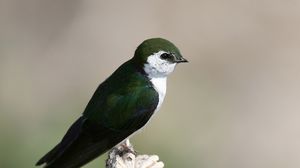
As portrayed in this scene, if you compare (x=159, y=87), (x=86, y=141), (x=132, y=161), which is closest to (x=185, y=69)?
(x=159, y=87)

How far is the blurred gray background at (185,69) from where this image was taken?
31.9ft

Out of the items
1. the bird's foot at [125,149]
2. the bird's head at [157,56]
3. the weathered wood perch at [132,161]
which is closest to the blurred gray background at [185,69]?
the bird's foot at [125,149]

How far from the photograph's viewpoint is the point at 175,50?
235 inches

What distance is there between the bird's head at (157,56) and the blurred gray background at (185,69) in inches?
110

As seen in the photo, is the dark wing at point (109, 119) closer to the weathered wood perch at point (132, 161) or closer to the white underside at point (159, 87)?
the white underside at point (159, 87)

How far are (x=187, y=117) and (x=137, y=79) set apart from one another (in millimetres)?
4251

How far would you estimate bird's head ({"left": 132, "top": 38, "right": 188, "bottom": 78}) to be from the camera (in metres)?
5.93

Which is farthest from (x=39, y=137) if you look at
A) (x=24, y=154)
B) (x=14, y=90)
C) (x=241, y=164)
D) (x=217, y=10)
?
(x=217, y=10)

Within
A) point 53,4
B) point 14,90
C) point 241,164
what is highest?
point 53,4

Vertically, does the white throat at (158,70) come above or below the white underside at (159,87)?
above

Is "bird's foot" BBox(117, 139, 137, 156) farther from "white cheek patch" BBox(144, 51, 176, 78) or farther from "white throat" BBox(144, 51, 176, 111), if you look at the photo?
"white cheek patch" BBox(144, 51, 176, 78)

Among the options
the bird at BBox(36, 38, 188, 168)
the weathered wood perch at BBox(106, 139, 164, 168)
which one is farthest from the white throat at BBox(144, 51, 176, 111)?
the weathered wood perch at BBox(106, 139, 164, 168)

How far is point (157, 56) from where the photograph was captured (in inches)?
234

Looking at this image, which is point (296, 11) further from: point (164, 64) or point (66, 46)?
point (164, 64)
